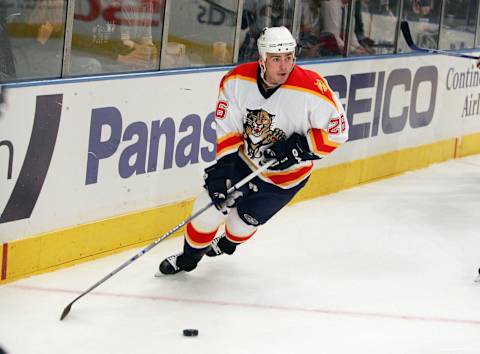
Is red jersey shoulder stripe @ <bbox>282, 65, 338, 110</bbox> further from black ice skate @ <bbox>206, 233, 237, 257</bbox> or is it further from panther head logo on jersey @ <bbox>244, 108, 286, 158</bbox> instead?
black ice skate @ <bbox>206, 233, 237, 257</bbox>

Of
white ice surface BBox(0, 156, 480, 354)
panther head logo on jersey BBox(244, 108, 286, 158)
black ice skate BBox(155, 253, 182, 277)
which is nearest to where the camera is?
white ice surface BBox(0, 156, 480, 354)

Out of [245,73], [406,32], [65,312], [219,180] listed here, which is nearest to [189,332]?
[65,312]

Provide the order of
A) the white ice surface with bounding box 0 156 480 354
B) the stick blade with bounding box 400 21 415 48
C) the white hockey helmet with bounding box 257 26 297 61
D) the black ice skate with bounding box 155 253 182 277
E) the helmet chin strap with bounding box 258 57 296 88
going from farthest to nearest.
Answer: the stick blade with bounding box 400 21 415 48, the black ice skate with bounding box 155 253 182 277, the helmet chin strap with bounding box 258 57 296 88, the white hockey helmet with bounding box 257 26 297 61, the white ice surface with bounding box 0 156 480 354

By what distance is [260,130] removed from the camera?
4.36 metres

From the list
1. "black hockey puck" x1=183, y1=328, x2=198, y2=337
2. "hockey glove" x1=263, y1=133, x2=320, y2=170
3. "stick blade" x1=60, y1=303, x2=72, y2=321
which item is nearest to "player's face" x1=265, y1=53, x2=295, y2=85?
"hockey glove" x1=263, y1=133, x2=320, y2=170

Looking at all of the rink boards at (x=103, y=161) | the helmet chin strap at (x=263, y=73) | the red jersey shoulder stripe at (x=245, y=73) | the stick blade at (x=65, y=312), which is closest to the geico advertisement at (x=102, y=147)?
the rink boards at (x=103, y=161)

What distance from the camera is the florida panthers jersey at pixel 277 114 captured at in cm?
428

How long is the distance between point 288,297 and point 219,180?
0.56 m

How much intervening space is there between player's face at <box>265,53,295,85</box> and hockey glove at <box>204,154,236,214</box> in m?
0.37

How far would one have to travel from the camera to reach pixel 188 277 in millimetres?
4625

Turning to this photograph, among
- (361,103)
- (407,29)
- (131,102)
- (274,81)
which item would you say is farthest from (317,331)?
(407,29)

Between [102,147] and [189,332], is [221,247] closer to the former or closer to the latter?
[102,147]

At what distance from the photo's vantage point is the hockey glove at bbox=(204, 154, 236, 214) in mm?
4281

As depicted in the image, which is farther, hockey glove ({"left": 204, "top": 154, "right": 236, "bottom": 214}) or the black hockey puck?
hockey glove ({"left": 204, "top": 154, "right": 236, "bottom": 214})
